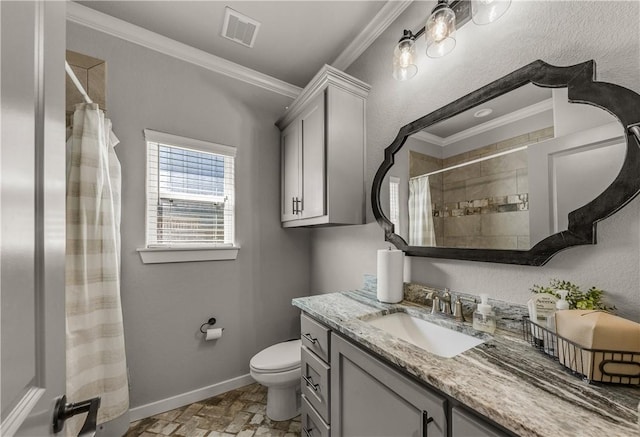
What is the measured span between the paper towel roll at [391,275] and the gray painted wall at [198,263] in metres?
1.21

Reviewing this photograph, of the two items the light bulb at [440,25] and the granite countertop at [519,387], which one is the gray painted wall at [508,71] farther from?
the granite countertop at [519,387]

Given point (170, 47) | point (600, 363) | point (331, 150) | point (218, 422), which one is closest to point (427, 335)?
point (600, 363)

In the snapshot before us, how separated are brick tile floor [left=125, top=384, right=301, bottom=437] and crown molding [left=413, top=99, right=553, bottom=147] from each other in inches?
78.9

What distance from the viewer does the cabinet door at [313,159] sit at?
1.78 meters

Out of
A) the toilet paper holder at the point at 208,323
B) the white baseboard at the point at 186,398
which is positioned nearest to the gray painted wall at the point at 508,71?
the toilet paper holder at the point at 208,323

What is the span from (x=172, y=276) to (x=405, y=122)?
195cm

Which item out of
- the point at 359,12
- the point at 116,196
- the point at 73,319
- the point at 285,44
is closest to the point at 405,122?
the point at 359,12

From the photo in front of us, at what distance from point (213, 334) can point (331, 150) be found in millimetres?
1652

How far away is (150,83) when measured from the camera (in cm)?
194

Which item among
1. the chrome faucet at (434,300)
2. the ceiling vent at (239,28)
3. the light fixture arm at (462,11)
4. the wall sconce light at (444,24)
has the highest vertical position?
the ceiling vent at (239,28)

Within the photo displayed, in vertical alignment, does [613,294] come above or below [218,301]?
above

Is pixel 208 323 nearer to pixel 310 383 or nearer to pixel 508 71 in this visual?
pixel 310 383

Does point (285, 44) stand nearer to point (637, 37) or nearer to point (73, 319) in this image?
point (637, 37)

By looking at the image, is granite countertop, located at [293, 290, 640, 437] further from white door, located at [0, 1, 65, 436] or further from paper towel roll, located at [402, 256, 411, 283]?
white door, located at [0, 1, 65, 436]
